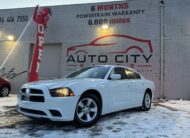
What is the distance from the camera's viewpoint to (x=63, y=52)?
1579cm

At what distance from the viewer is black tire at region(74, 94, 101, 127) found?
6.10m

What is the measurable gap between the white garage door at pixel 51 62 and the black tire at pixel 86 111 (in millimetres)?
9784

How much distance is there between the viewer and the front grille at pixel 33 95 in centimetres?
601

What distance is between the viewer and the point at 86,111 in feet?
20.6

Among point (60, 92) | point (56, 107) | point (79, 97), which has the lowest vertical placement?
point (56, 107)

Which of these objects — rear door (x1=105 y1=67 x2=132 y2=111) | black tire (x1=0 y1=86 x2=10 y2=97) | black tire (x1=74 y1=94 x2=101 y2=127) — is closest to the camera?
black tire (x1=74 y1=94 x2=101 y2=127)

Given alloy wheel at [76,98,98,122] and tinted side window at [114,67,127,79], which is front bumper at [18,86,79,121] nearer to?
alloy wheel at [76,98,98,122]

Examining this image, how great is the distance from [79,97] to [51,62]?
34.1 feet

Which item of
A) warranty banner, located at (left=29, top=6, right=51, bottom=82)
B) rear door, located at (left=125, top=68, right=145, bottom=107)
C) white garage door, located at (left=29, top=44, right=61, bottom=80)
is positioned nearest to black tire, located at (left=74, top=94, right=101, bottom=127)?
rear door, located at (left=125, top=68, right=145, bottom=107)

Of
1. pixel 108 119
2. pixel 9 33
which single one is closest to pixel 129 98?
pixel 108 119

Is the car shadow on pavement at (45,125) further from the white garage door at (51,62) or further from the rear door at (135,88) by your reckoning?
the white garage door at (51,62)

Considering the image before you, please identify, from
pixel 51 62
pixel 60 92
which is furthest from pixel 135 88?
pixel 51 62

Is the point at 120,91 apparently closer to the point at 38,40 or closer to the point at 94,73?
the point at 94,73

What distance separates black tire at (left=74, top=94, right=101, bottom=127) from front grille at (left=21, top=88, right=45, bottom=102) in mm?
829
